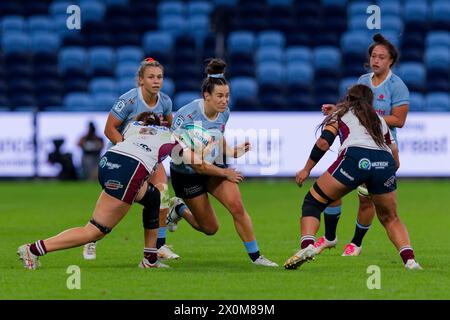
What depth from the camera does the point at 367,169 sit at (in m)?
10.4

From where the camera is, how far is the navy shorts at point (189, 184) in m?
11.2

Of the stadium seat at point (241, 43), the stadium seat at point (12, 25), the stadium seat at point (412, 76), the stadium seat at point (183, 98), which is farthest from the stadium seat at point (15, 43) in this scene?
the stadium seat at point (412, 76)

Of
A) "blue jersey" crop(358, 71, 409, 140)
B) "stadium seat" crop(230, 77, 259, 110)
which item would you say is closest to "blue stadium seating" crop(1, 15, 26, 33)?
"stadium seat" crop(230, 77, 259, 110)

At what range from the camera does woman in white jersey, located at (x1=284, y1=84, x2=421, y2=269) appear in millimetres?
10422

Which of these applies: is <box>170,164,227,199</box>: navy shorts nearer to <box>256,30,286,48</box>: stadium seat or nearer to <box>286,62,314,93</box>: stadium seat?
<box>286,62,314,93</box>: stadium seat

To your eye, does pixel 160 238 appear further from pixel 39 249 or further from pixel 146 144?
pixel 39 249

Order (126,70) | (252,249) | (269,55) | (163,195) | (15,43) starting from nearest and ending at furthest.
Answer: (252,249), (163,195), (126,70), (269,55), (15,43)

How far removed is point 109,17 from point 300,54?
495 cm

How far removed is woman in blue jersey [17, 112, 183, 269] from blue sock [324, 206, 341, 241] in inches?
98.9

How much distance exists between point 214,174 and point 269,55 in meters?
17.4

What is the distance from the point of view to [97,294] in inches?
349

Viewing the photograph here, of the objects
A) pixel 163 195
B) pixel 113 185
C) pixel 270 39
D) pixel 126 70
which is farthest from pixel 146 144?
pixel 270 39

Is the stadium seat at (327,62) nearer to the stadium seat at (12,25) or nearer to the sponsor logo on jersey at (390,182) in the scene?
the stadium seat at (12,25)
